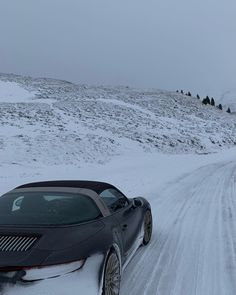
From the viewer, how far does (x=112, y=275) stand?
4.58m

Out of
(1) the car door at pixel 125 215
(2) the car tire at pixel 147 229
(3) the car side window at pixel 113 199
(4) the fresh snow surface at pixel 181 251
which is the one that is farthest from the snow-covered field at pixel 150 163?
(3) the car side window at pixel 113 199

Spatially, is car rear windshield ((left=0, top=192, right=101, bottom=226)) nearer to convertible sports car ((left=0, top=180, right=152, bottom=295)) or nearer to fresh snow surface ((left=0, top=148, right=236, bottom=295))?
convertible sports car ((left=0, top=180, right=152, bottom=295))

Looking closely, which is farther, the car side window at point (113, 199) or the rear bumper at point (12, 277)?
the car side window at point (113, 199)

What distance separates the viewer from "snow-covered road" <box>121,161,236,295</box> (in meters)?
5.24

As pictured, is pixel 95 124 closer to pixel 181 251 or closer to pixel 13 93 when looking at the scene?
pixel 13 93

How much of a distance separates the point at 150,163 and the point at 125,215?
20.6 m

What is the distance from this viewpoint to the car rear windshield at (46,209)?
475cm

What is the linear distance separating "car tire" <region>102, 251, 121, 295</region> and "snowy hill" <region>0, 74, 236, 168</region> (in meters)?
18.0

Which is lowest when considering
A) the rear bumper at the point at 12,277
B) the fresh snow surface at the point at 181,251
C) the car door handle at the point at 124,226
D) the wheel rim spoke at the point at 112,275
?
the fresh snow surface at the point at 181,251

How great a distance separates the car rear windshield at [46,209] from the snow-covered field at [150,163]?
3.17 feet

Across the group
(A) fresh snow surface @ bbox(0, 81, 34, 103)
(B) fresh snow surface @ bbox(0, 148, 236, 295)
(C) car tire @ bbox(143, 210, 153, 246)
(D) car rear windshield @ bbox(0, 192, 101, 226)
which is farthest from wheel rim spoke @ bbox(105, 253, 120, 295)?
(A) fresh snow surface @ bbox(0, 81, 34, 103)

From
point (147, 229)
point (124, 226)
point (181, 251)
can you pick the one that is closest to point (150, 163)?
point (147, 229)

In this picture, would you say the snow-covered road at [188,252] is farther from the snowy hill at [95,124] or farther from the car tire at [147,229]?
the snowy hill at [95,124]

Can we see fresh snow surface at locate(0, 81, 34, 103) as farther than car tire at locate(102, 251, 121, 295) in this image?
Yes
